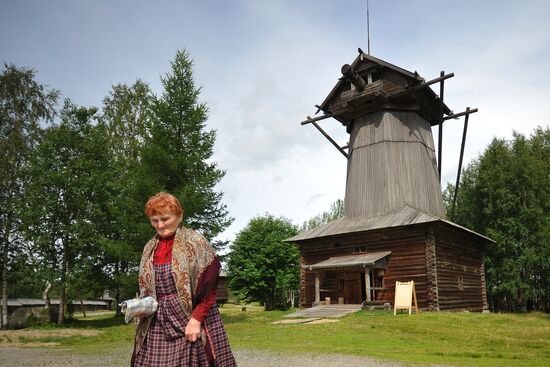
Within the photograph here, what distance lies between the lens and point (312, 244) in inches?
1002

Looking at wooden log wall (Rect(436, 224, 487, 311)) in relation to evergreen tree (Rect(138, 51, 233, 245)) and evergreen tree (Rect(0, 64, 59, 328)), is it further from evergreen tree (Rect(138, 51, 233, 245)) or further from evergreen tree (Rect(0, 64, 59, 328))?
evergreen tree (Rect(0, 64, 59, 328))

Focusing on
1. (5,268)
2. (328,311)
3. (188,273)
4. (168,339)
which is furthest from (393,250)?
(5,268)

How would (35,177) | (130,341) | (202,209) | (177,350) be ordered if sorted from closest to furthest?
(177,350) → (130,341) → (202,209) → (35,177)

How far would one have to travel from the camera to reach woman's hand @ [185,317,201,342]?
3775 millimetres

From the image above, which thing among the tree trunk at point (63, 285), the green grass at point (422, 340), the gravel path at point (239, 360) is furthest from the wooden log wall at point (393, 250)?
the tree trunk at point (63, 285)

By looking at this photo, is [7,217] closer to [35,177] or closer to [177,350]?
[35,177]

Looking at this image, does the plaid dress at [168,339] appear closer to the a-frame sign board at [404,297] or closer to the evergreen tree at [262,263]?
the a-frame sign board at [404,297]

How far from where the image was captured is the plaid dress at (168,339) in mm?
3787

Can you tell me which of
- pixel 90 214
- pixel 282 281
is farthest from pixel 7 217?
pixel 282 281

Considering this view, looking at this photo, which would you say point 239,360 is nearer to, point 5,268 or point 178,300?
point 178,300

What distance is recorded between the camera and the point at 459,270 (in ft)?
77.2

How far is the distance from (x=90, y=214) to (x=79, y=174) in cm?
228

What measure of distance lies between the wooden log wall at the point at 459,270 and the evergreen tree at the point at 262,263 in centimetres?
1678

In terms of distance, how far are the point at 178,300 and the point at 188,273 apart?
0.25 m
